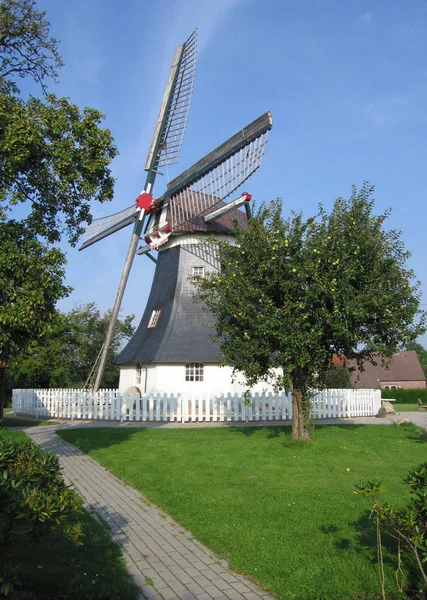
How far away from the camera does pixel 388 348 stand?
454 inches

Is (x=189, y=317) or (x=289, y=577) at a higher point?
(x=189, y=317)

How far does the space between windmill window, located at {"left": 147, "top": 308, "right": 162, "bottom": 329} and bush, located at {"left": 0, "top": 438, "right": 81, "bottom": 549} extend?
67.2 feet

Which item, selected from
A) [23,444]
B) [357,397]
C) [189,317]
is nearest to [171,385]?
[189,317]

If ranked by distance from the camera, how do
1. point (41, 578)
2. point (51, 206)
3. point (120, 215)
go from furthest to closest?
point (120, 215) → point (51, 206) → point (41, 578)

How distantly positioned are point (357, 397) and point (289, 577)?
63.4ft

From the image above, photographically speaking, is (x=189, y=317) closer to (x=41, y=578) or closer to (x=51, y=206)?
(x=51, y=206)

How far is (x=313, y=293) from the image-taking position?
10.5 m

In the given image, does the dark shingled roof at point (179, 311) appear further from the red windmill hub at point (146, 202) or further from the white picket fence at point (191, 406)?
the white picket fence at point (191, 406)

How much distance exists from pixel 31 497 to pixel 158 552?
7.52 feet

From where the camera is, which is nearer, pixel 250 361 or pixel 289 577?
pixel 289 577

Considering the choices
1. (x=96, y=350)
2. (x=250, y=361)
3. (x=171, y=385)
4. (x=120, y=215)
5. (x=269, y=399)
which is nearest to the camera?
(x=250, y=361)

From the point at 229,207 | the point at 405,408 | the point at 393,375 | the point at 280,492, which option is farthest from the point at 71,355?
the point at 393,375

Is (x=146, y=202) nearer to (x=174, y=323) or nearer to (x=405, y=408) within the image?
(x=174, y=323)

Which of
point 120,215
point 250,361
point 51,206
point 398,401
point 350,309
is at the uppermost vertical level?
point 120,215
